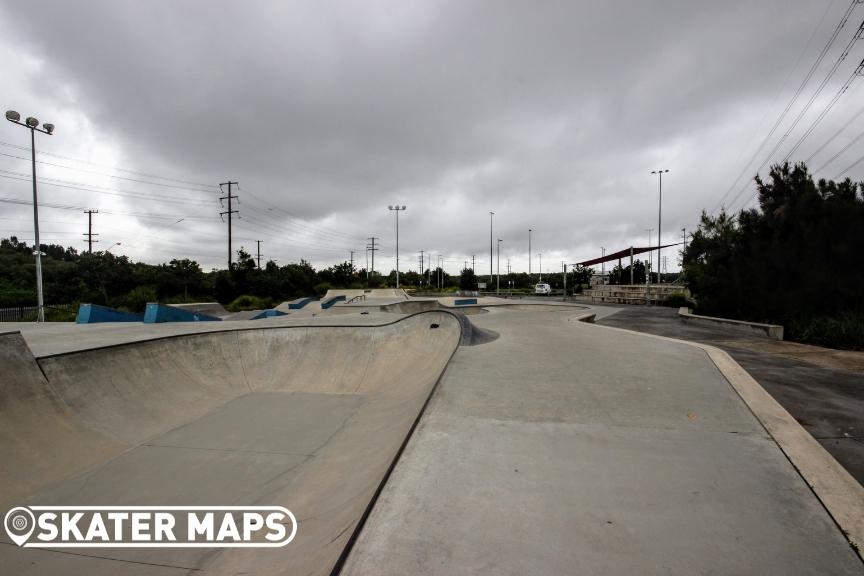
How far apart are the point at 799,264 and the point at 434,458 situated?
51.8 ft

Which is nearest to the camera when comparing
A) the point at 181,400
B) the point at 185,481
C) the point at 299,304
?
the point at 185,481

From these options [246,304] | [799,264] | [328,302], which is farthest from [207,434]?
[246,304]

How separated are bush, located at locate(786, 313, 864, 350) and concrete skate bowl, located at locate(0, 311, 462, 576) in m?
10.8

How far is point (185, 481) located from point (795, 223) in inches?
760

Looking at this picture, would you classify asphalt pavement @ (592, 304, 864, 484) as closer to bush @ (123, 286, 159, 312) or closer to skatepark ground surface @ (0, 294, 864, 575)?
skatepark ground surface @ (0, 294, 864, 575)

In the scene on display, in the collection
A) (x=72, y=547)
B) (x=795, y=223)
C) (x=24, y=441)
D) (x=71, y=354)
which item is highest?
(x=795, y=223)

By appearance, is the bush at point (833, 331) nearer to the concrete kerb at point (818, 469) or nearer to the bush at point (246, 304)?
the concrete kerb at point (818, 469)

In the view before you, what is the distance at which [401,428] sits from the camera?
5.15 m

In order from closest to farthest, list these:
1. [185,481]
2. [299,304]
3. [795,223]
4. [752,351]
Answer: [185,481], [752,351], [795,223], [299,304]

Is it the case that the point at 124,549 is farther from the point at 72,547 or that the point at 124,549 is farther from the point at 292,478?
the point at 292,478

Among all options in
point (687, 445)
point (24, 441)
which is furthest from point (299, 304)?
point (687, 445)

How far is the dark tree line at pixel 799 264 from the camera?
11383 mm

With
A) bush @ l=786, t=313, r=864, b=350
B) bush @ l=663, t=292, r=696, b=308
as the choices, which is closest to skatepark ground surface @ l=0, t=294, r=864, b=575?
bush @ l=786, t=313, r=864, b=350

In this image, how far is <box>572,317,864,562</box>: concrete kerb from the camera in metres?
2.61
